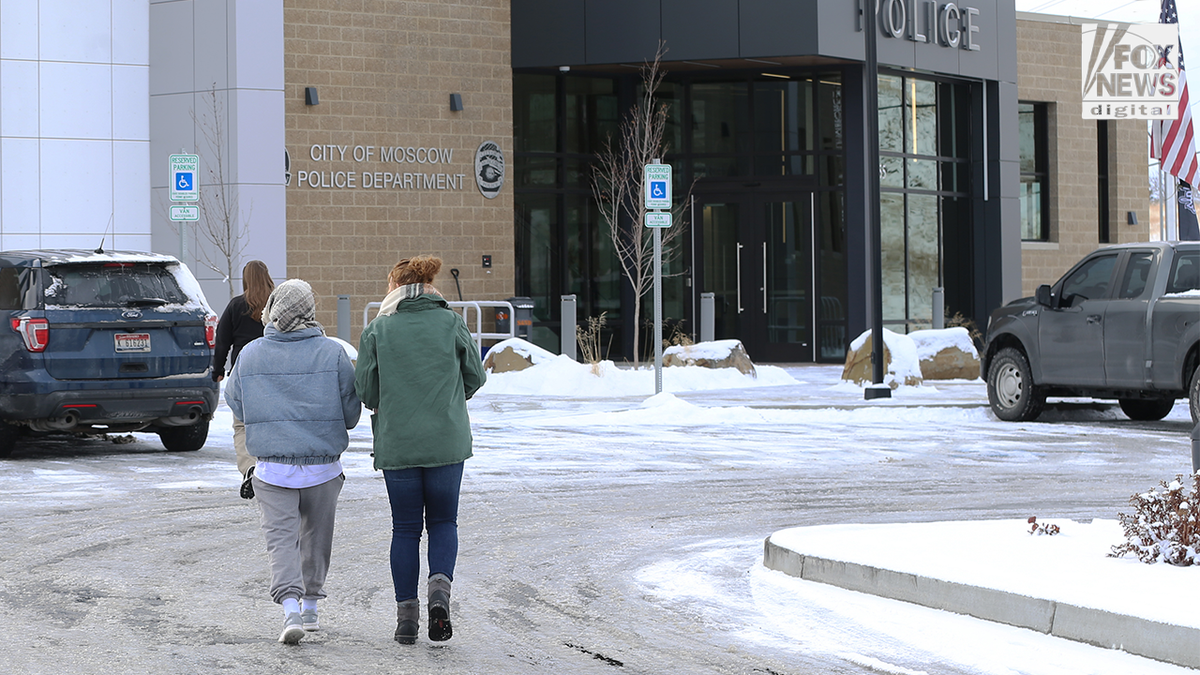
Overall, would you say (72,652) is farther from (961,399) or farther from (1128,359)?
(961,399)

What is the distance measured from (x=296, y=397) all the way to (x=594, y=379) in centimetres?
1537

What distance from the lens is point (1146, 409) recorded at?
18016 millimetres

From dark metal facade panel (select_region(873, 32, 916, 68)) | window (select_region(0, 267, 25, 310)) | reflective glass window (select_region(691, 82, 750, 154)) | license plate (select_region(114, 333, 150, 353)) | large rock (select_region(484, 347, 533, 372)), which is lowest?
large rock (select_region(484, 347, 533, 372))

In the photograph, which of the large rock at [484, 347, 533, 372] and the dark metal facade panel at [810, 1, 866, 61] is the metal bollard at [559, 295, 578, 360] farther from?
the dark metal facade panel at [810, 1, 866, 61]

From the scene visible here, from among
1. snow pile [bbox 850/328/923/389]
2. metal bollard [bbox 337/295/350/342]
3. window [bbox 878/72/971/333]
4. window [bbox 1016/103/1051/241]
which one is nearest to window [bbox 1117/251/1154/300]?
snow pile [bbox 850/328/923/389]

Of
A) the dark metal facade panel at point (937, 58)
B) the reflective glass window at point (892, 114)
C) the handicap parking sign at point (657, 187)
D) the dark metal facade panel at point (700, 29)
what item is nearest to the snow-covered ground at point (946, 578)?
the handicap parking sign at point (657, 187)

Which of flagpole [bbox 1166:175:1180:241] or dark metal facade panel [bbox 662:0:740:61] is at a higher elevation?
dark metal facade panel [bbox 662:0:740:61]

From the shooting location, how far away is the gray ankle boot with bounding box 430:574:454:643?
6684 mm

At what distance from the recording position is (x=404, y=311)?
22.5ft

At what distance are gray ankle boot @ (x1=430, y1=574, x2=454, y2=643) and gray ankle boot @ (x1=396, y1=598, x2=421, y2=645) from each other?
3.3 inches

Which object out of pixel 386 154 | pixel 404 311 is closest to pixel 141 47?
Answer: pixel 386 154

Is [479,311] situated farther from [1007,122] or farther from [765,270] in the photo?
[1007,122]

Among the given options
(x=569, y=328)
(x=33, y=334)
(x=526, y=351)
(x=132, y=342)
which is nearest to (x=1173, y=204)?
(x=569, y=328)

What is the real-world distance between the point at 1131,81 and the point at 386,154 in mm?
17523
